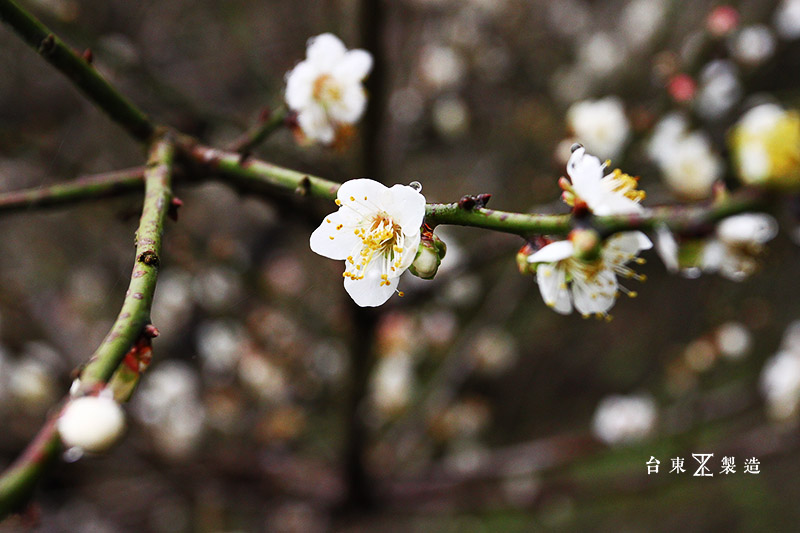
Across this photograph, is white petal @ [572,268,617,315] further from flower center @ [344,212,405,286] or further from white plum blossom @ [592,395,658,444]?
white plum blossom @ [592,395,658,444]

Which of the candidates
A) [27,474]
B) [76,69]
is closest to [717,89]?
[76,69]

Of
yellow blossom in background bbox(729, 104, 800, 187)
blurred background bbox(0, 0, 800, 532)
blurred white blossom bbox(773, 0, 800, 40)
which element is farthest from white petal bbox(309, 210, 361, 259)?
blurred white blossom bbox(773, 0, 800, 40)

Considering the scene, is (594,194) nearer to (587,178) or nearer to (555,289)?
(587,178)

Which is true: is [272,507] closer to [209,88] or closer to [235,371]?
[235,371]

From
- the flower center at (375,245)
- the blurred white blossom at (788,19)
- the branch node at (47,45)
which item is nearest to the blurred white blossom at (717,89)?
the blurred white blossom at (788,19)

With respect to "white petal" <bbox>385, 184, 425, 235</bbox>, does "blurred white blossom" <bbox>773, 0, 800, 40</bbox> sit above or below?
above

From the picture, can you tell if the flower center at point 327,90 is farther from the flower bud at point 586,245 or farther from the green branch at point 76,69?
the flower bud at point 586,245
